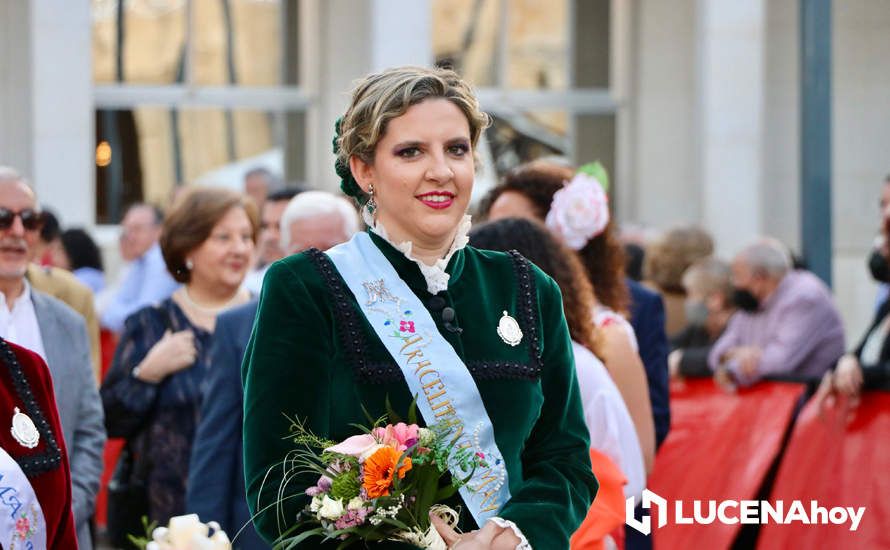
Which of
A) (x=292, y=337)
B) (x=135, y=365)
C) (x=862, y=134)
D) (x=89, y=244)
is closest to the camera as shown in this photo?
(x=292, y=337)

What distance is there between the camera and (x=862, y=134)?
16.2 meters

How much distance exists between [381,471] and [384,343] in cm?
35

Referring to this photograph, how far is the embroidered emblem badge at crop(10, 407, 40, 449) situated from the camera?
12.2 feet

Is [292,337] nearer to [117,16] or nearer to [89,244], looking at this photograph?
[89,244]

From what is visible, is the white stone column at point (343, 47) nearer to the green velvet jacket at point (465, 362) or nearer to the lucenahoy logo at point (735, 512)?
the lucenahoy logo at point (735, 512)


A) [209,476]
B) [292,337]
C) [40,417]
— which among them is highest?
[292,337]

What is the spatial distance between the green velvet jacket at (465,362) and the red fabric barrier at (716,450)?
4.11 m

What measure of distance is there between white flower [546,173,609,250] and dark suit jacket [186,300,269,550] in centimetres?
116

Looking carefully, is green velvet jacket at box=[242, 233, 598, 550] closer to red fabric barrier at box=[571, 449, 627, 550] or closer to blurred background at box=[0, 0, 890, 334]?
red fabric barrier at box=[571, 449, 627, 550]

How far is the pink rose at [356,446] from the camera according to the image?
3.00 meters

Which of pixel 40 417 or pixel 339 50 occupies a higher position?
pixel 339 50

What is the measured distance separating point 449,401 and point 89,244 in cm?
877

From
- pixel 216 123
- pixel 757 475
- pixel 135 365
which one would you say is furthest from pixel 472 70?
pixel 135 365

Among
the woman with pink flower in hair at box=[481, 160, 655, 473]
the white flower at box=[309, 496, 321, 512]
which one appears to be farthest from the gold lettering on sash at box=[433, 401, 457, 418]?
the woman with pink flower in hair at box=[481, 160, 655, 473]
